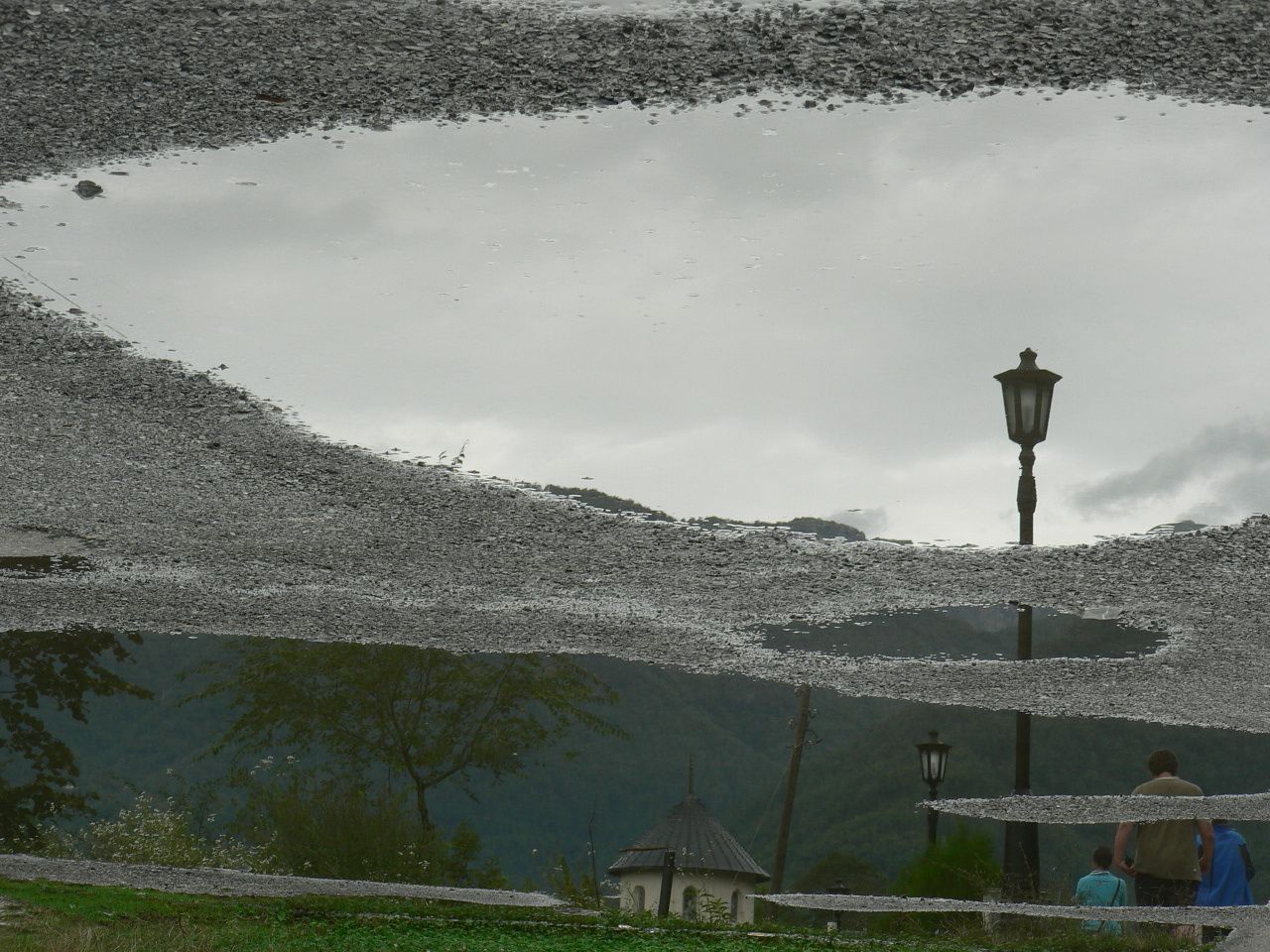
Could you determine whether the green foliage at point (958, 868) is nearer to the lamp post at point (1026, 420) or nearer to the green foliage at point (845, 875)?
the lamp post at point (1026, 420)

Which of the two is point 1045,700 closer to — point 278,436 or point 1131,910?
point 1131,910

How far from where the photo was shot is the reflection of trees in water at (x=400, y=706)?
1664cm

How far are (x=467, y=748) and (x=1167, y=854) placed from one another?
469 inches

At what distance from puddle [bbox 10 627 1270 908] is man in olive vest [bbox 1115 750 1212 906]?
0.43m

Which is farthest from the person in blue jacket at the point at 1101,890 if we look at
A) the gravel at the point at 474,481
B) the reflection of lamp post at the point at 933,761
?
the reflection of lamp post at the point at 933,761

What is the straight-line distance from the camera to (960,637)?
6.30m

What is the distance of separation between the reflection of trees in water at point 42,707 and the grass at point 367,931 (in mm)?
6079

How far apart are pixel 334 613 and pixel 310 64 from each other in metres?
3.28

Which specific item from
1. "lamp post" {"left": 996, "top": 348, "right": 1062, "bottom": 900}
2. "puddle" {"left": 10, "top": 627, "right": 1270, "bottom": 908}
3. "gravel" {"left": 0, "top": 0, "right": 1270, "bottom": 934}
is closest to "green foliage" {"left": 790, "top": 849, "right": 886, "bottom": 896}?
"puddle" {"left": 10, "top": 627, "right": 1270, "bottom": 908}

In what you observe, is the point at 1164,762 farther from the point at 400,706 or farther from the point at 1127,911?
the point at 400,706

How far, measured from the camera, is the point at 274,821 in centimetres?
1409

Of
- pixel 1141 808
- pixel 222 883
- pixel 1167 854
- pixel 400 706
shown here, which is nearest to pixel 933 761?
pixel 1141 808

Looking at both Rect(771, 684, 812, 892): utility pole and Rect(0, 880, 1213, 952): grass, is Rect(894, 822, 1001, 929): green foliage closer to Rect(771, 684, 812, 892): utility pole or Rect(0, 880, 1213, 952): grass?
Rect(0, 880, 1213, 952): grass

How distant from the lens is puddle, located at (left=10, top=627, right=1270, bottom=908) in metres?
10.3
